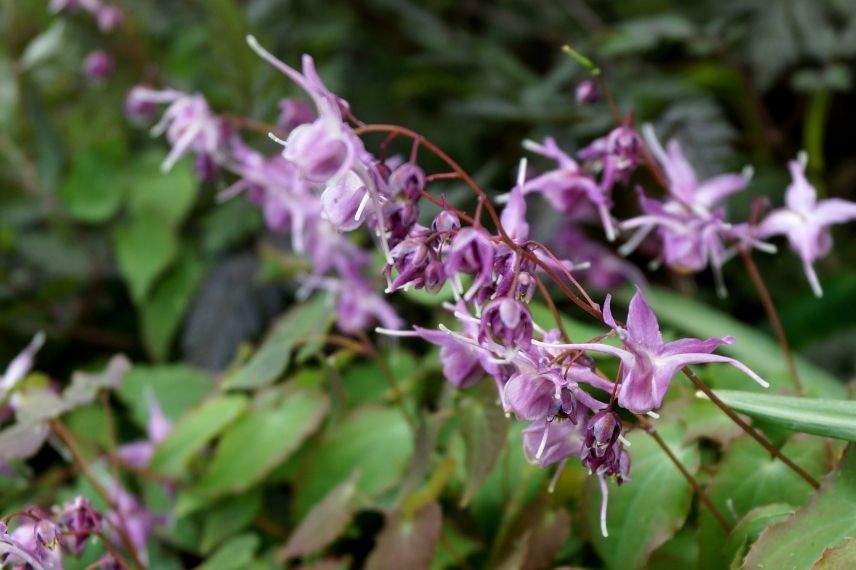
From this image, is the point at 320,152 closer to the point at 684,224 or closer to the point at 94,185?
the point at 684,224

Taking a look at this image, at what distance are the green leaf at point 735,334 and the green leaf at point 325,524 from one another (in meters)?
0.55

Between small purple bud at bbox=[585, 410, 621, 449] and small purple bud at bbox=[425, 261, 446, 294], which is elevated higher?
small purple bud at bbox=[425, 261, 446, 294]

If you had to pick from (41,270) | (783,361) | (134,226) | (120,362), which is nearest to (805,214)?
(783,361)

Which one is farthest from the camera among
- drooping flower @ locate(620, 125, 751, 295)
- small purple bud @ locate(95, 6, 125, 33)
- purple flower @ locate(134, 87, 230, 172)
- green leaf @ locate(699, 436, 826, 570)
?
small purple bud @ locate(95, 6, 125, 33)

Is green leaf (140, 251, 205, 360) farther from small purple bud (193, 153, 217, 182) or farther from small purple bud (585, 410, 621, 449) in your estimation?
small purple bud (585, 410, 621, 449)

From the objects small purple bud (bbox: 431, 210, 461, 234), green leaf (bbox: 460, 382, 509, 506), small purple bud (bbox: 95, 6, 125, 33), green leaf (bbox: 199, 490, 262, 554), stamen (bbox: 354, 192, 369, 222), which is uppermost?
stamen (bbox: 354, 192, 369, 222)

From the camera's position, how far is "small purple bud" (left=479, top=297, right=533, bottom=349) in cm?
47

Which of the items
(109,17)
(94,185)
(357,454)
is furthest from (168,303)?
(357,454)

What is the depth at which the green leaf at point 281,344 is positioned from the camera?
34.9 inches

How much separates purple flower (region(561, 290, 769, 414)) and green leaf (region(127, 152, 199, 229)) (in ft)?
3.74

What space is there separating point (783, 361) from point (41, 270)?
1235 mm

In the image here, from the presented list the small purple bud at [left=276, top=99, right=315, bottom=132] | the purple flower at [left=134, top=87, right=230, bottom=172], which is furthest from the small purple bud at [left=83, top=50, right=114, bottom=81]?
the small purple bud at [left=276, top=99, right=315, bottom=132]

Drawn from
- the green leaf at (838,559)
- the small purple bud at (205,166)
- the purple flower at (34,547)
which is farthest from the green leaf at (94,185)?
the green leaf at (838,559)

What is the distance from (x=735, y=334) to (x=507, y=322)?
3.03ft
